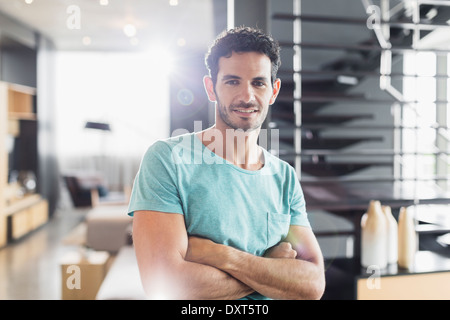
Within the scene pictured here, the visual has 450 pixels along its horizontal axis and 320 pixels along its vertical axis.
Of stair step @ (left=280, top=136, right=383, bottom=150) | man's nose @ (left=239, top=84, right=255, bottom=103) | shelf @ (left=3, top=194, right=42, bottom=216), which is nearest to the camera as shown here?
man's nose @ (left=239, top=84, right=255, bottom=103)

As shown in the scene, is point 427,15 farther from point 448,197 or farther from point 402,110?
point 448,197

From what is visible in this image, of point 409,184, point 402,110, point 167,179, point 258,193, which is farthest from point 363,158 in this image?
point 167,179

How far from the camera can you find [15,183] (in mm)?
4441

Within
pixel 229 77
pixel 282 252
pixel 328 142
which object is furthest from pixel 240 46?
pixel 328 142

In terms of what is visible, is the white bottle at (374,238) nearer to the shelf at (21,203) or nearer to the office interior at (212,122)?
the office interior at (212,122)

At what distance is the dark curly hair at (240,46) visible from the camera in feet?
3.58

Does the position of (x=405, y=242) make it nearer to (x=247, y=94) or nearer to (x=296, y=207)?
(x=296, y=207)

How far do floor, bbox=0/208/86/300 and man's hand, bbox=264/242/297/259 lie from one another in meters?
1.97

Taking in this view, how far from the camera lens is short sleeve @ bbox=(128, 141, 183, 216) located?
98 centimetres

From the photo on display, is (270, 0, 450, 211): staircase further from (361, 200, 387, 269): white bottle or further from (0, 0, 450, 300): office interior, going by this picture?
(361, 200, 387, 269): white bottle

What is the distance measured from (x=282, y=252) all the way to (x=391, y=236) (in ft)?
2.21

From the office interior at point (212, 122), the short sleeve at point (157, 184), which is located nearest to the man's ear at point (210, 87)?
the office interior at point (212, 122)

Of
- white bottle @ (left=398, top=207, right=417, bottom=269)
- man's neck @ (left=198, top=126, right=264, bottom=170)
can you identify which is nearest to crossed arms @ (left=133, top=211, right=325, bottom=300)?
man's neck @ (left=198, top=126, right=264, bottom=170)

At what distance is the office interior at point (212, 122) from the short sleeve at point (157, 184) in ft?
0.85
